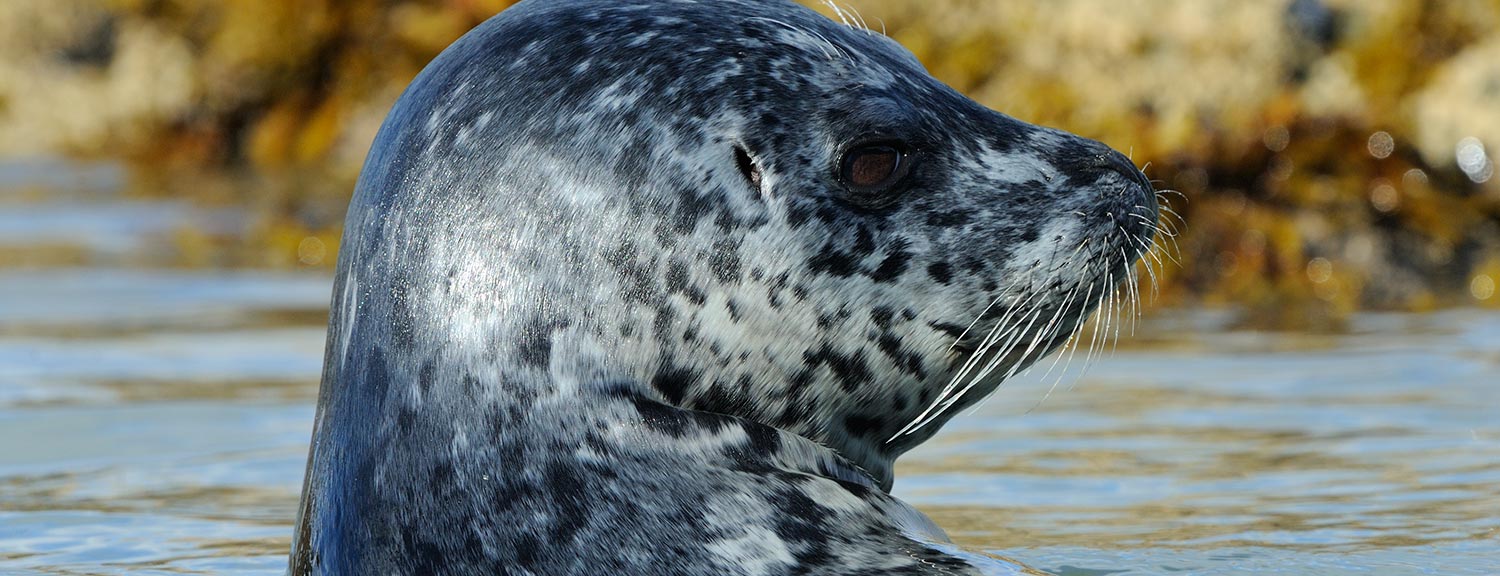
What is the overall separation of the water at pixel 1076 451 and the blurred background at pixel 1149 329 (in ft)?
0.05

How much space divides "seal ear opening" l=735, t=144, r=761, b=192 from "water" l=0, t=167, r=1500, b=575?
49.3 inches

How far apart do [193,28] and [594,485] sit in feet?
68.9

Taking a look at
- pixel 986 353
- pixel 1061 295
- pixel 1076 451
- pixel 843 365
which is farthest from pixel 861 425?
pixel 1076 451

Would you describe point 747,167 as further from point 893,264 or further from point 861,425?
point 861,425

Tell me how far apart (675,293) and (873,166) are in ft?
1.32

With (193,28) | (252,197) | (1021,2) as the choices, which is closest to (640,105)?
(1021,2)

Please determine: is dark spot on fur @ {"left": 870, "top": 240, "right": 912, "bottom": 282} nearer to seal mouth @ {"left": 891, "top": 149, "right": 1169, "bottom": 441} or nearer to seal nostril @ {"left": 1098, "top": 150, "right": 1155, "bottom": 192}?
seal mouth @ {"left": 891, "top": 149, "right": 1169, "bottom": 441}

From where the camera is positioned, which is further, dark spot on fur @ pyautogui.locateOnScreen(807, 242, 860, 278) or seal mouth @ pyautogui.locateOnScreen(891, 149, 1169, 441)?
seal mouth @ pyautogui.locateOnScreen(891, 149, 1169, 441)

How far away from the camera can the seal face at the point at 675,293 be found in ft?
10.1

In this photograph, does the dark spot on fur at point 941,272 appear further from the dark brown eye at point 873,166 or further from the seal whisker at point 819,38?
the seal whisker at point 819,38

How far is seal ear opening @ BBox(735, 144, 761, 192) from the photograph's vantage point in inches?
129

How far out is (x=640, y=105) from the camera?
3287 mm

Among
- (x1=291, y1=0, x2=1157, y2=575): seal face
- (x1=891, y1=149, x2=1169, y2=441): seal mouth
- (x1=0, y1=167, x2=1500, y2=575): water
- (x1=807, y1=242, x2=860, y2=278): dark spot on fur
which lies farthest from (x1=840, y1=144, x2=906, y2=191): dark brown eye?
(x1=0, y1=167, x2=1500, y2=575): water

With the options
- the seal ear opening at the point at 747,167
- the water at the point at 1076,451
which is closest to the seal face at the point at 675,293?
the seal ear opening at the point at 747,167
